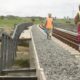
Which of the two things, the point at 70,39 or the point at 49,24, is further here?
the point at 49,24

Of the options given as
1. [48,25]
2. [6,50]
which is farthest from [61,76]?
[48,25]

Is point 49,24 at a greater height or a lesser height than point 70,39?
greater

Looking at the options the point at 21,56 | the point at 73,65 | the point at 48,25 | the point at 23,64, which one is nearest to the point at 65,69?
the point at 73,65

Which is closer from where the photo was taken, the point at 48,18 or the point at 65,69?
the point at 65,69

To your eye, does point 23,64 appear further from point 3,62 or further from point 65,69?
point 65,69

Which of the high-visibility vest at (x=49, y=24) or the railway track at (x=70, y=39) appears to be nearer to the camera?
the railway track at (x=70, y=39)

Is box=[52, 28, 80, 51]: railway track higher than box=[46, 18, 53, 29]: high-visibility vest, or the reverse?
box=[46, 18, 53, 29]: high-visibility vest

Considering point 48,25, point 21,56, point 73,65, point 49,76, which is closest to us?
point 49,76

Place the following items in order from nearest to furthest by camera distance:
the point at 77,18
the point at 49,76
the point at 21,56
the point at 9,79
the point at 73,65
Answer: the point at 49,76
the point at 9,79
the point at 73,65
the point at 77,18
the point at 21,56

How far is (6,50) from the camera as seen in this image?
1631cm

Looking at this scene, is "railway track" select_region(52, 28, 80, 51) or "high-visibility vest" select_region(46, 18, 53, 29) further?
"high-visibility vest" select_region(46, 18, 53, 29)

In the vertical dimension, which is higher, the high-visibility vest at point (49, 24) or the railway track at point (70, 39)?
the high-visibility vest at point (49, 24)

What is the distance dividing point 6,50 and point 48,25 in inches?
527

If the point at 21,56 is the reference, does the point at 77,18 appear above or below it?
above
